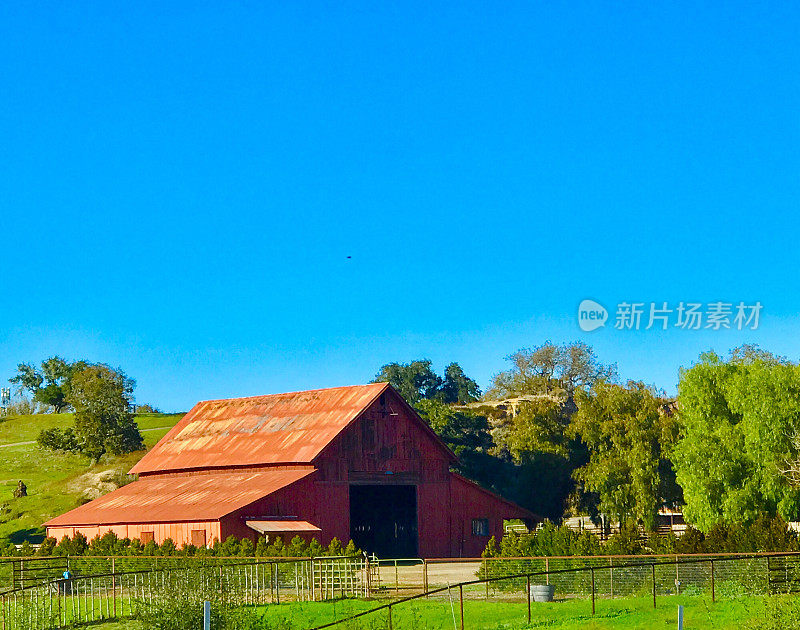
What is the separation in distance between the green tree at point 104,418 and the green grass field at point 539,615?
72448 millimetres

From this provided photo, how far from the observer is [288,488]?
55406mm

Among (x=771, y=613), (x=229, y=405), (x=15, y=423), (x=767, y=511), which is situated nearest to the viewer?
(x=771, y=613)

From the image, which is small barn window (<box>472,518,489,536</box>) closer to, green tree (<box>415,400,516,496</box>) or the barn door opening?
the barn door opening

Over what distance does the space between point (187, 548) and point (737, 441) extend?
103 ft

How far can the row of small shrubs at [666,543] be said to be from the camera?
38.4m

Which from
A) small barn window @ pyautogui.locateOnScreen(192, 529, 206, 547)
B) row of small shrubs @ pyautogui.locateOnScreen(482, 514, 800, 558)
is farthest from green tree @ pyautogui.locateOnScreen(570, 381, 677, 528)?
small barn window @ pyautogui.locateOnScreen(192, 529, 206, 547)

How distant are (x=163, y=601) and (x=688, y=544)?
73.1 ft

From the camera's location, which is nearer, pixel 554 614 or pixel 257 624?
pixel 257 624

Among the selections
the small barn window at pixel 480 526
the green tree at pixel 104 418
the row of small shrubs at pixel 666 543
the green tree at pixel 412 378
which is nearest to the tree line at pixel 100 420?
the green tree at pixel 104 418

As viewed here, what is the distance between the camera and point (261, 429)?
66062 millimetres

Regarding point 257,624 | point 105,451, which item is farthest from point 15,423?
point 257,624

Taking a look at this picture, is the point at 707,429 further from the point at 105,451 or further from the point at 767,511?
the point at 105,451

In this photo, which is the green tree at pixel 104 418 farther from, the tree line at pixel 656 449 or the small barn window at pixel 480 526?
the small barn window at pixel 480 526

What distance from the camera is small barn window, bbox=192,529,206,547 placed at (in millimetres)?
52312
